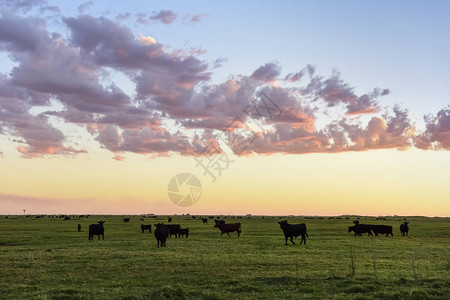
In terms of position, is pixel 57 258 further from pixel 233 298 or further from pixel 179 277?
pixel 233 298

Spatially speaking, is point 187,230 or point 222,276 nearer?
Result: point 222,276

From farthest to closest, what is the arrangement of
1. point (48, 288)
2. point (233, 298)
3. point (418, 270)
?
point (418, 270) → point (48, 288) → point (233, 298)

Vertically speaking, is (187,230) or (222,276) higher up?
(187,230)

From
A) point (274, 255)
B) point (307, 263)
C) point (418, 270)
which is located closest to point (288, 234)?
point (274, 255)

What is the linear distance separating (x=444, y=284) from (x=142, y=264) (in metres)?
16.1

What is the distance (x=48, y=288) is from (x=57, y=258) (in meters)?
10.4

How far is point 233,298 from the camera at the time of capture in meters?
15.7

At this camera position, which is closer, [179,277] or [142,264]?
[179,277]

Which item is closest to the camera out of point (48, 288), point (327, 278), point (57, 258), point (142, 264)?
point (48, 288)

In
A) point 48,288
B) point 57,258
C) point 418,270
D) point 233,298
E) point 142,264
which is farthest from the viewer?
point 57,258

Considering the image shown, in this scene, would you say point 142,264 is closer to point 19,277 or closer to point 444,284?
point 19,277

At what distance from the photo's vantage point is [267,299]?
15719 mm

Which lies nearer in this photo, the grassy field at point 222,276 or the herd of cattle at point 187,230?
the grassy field at point 222,276

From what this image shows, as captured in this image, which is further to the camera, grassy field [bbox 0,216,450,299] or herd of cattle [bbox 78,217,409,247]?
herd of cattle [bbox 78,217,409,247]
